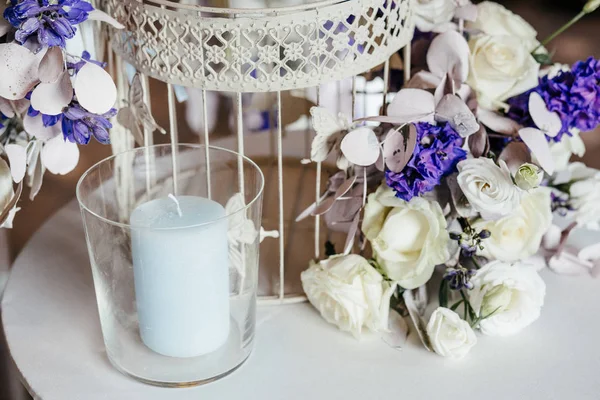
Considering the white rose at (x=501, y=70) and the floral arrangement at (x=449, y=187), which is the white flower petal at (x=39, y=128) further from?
the white rose at (x=501, y=70)

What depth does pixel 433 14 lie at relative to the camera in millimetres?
729

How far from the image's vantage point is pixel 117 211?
70 cm

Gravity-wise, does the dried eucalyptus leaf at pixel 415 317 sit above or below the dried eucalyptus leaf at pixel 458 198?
below

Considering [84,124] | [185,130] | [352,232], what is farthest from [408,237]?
[185,130]

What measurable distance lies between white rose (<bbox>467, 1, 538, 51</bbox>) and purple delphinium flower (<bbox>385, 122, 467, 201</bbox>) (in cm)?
17

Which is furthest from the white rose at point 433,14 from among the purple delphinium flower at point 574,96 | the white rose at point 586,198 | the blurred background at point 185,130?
the blurred background at point 185,130

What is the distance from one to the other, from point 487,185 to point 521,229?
95mm

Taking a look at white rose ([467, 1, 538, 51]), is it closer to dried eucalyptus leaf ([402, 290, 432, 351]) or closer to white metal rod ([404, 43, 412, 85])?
white metal rod ([404, 43, 412, 85])

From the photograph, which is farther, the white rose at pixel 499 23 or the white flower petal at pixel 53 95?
the white rose at pixel 499 23

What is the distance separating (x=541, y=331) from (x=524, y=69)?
239mm

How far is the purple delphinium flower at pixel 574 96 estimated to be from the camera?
0.69 m

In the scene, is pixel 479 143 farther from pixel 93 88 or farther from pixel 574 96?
pixel 93 88

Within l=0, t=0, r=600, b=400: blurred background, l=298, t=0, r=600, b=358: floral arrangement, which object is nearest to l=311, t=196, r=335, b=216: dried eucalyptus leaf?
l=298, t=0, r=600, b=358: floral arrangement

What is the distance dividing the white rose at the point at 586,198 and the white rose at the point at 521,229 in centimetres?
8
